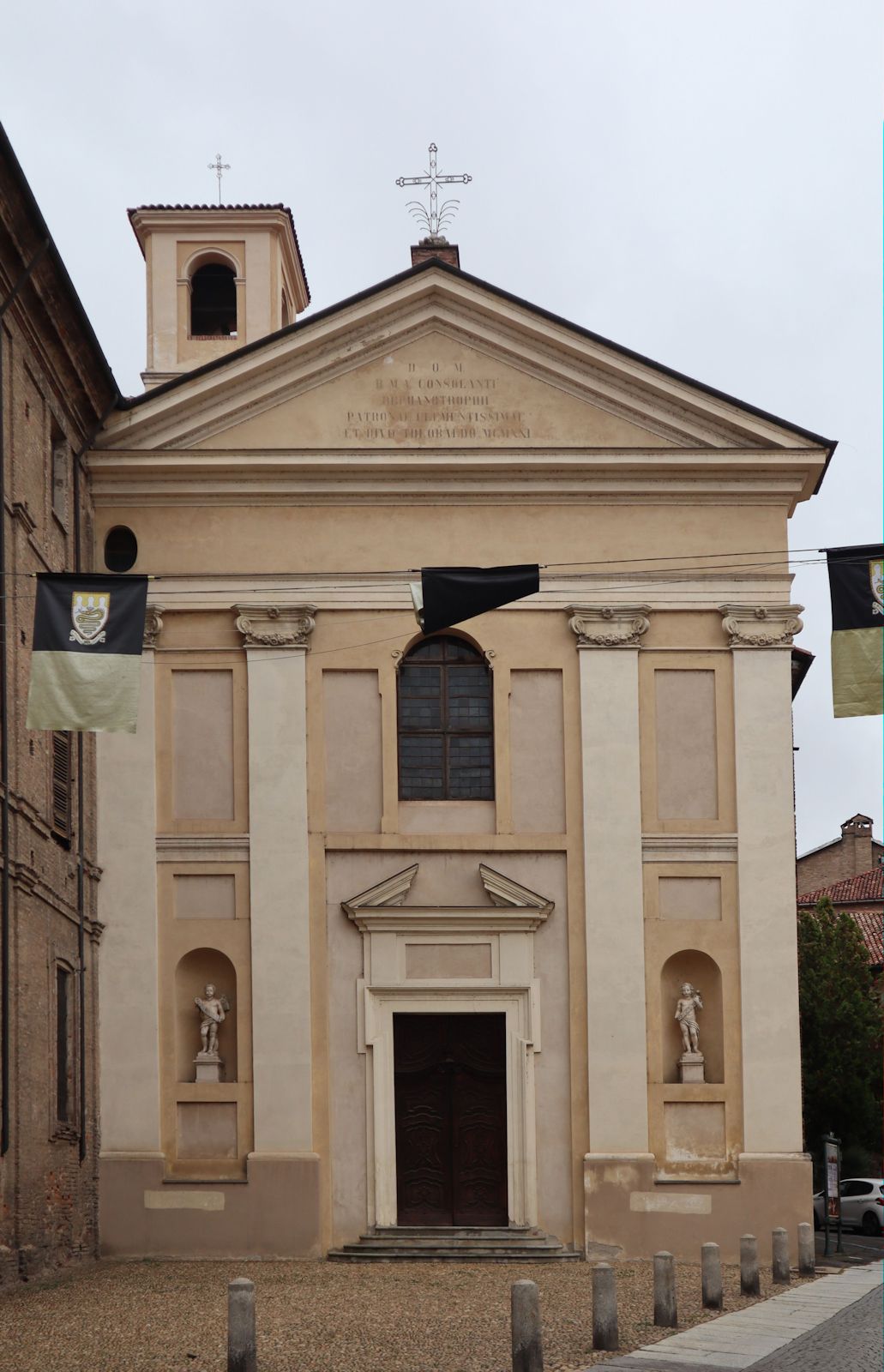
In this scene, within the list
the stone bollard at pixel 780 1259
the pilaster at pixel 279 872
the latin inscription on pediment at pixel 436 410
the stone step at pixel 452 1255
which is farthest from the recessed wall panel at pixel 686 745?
the stone bollard at pixel 780 1259

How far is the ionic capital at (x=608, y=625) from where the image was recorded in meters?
26.1

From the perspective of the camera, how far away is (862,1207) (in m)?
42.6

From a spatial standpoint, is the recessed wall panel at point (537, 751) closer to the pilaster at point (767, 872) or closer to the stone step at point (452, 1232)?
the pilaster at point (767, 872)

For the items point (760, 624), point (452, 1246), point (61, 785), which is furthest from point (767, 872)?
point (61, 785)

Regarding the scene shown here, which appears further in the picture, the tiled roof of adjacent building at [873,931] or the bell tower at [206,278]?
the tiled roof of adjacent building at [873,931]

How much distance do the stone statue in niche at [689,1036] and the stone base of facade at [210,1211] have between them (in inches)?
184

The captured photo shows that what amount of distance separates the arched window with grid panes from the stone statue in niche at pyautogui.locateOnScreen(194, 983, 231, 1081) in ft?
11.5

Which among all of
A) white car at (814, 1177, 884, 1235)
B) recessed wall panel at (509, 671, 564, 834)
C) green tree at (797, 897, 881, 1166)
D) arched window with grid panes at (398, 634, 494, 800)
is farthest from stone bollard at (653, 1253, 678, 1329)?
green tree at (797, 897, 881, 1166)

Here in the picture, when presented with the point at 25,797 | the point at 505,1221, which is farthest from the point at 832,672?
the point at 505,1221

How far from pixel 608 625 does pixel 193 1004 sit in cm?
702

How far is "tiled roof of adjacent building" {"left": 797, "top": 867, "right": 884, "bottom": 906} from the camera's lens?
6544 centimetres

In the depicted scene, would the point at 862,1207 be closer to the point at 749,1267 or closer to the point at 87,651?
the point at 749,1267

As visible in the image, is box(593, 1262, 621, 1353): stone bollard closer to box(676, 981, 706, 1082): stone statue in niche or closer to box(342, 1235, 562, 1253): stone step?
box(342, 1235, 562, 1253): stone step

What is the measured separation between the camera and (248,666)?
25922 millimetres
